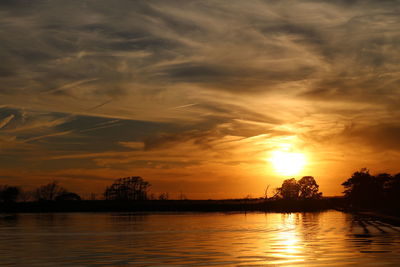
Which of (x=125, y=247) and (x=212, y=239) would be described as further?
(x=212, y=239)

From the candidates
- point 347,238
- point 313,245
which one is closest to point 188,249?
point 313,245

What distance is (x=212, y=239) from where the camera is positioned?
195ft

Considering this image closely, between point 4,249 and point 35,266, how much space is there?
13.9 meters

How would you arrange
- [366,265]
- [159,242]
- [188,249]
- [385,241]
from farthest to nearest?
[159,242] < [385,241] < [188,249] < [366,265]

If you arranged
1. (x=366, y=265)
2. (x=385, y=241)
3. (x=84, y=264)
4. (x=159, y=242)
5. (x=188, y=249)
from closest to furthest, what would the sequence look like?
(x=366, y=265)
(x=84, y=264)
(x=188, y=249)
(x=385, y=241)
(x=159, y=242)

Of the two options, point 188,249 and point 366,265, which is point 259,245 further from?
point 366,265

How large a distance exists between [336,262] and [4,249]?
1186 inches

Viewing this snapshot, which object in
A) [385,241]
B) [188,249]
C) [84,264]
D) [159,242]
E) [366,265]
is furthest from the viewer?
[159,242]

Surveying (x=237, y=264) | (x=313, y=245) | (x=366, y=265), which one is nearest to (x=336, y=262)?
(x=366, y=265)

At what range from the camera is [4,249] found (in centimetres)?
4975

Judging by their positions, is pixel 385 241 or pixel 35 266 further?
pixel 385 241

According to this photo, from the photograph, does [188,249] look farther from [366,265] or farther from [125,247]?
[366,265]

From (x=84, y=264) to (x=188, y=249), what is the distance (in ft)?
40.3

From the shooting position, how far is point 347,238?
190 feet
